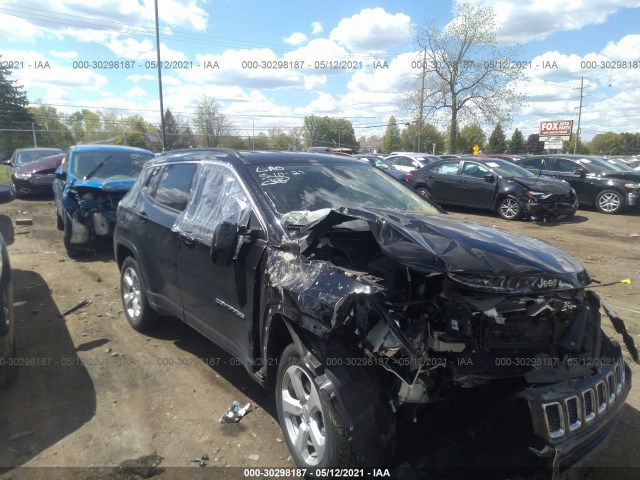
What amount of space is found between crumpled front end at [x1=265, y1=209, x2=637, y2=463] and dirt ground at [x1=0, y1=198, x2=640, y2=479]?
0.49 meters

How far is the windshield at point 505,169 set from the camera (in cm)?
1266

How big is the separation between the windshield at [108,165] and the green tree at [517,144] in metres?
75.0

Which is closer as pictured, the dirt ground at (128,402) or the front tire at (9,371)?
the dirt ground at (128,402)

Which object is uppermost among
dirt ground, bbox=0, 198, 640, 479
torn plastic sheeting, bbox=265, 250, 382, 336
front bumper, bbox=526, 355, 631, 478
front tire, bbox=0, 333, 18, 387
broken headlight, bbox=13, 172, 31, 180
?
torn plastic sheeting, bbox=265, 250, 382, 336

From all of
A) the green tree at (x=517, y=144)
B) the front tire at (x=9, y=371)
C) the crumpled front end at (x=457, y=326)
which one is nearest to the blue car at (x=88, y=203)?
the front tire at (x=9, y=371)

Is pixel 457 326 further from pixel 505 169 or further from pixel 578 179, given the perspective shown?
pixel 578 179

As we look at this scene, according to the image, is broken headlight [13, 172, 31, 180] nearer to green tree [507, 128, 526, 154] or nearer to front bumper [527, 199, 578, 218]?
front bumper [527, 199, 578, 218]

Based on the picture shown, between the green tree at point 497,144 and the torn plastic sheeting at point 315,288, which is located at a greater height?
the green tree at point 497,144

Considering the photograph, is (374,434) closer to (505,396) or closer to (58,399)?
(505,396)

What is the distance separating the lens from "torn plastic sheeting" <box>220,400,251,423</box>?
11.2 ft

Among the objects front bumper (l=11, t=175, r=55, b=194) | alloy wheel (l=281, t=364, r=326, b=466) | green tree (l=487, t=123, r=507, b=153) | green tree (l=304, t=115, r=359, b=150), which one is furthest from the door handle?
green tree (l=487, t=123, r=507, b=153)

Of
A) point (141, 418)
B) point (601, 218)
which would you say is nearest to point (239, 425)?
point (141, 418)

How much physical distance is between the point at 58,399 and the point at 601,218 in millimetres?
13259

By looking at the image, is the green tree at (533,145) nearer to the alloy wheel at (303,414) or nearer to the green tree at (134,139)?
the green tree at (134,139)
